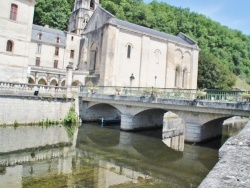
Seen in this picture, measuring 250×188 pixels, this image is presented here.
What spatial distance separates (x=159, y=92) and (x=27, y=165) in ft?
35.1

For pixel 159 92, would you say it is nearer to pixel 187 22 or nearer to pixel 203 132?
pixel 203 132

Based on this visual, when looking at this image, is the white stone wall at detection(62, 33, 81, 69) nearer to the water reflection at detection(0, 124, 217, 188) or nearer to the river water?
the river water

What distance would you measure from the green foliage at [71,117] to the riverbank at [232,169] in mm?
20083

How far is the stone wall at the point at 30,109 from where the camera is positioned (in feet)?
61.1

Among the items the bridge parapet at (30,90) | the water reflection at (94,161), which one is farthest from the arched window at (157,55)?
the water reflection at (94,161)

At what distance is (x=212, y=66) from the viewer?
4950 cm

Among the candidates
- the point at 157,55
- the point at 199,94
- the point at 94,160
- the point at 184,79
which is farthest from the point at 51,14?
the point at 94,160

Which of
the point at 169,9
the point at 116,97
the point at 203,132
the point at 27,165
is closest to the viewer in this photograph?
the point at 27,165

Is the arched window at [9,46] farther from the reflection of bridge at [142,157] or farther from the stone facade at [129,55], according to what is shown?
the reflection of bridge at [142,157]

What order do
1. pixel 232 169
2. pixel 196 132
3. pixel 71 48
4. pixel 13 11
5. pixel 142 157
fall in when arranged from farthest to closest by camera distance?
pixel 71 48, pixel 13 11, pixel 196 132, pixel 142 157, pixel 232 169

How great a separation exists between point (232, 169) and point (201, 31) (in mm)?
77482

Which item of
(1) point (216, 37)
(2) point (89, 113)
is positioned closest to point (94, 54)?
(2) point (89, 113)

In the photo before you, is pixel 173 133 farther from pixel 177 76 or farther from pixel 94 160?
pixel 177 76

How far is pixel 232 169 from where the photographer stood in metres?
2.94
